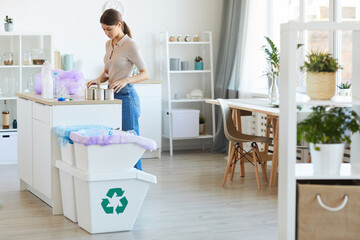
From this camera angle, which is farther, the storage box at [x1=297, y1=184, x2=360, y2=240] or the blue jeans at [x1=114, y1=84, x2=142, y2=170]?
the blue jeans at [x1=114, y1=84, x2=142, y2=170]

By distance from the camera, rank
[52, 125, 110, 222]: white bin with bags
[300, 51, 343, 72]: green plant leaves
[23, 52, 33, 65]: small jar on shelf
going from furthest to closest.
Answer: [23, 52, 33, 65]: small jar on shelf, [52, 125, 110, 222]: white bin with bags, [300, 51, 343, 72]: green plant leaves

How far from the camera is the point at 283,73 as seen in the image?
291 centimetres

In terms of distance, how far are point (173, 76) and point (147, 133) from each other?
39.8 inches

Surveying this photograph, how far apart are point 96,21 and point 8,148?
1.83 metres

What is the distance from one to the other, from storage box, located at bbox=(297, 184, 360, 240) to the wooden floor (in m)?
0.94

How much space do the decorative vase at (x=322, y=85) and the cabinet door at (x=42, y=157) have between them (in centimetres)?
214

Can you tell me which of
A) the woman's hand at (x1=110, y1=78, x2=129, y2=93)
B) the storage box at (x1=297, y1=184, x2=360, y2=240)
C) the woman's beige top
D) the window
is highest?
the window

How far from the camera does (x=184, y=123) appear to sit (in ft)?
24.0

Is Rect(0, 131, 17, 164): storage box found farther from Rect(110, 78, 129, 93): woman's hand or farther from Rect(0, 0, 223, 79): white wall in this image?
Rect(110, 78, 129, 93): woman's hand

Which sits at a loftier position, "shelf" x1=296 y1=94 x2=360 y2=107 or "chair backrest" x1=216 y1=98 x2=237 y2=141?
"shelf" x1=296 y1=94 x2=360 y2=107

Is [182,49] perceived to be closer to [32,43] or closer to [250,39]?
[250,39]

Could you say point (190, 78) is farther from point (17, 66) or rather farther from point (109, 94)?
point (109, 94)

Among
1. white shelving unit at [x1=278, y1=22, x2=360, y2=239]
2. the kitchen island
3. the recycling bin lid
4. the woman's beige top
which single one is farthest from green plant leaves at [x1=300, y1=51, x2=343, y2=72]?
the woman's beige top

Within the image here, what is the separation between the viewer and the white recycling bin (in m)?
3.88
